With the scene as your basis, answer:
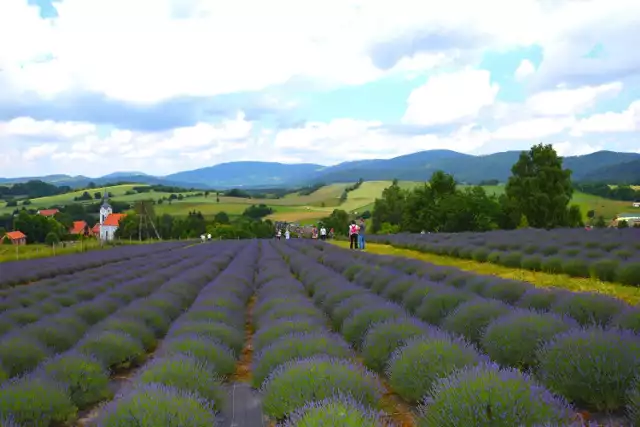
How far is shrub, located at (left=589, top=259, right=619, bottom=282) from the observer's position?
38.9ft

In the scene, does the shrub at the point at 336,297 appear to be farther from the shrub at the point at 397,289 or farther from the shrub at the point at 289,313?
the shrub at the point at 289,313

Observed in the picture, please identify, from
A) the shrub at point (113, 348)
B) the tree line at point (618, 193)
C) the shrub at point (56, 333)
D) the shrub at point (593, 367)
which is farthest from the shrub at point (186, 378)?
the tree line at point (618, 193)

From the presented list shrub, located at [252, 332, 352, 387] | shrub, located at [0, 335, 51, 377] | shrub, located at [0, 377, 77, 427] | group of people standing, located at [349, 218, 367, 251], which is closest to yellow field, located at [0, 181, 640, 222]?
group of people standing, located at [349, 218, 367, 251]

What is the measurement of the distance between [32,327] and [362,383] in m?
5.67

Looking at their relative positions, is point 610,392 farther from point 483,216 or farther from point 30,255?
point 483,216

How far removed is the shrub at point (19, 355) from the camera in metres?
6.38

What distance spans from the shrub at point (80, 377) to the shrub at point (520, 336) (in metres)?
4.06

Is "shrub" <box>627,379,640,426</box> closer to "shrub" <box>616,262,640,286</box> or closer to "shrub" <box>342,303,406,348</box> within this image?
"shrub" <box>342,303,406,348</box>

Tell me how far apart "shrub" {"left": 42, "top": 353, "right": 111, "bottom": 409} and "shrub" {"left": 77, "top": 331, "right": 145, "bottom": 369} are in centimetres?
51

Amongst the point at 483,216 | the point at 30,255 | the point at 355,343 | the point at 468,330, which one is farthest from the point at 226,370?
the point at 483,216

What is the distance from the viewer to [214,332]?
22.5ft

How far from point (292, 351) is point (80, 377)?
2227mm

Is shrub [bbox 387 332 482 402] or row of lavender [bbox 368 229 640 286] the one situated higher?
shrub [bbox 387 332 482 402]

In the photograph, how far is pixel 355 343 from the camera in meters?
7.18
